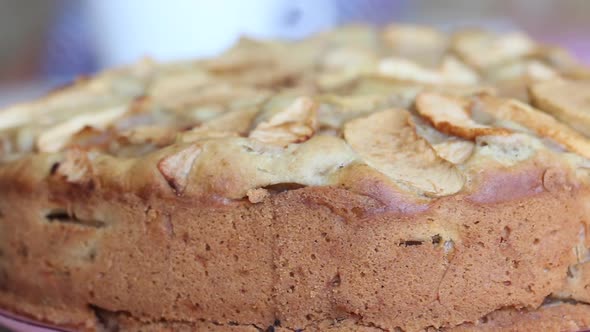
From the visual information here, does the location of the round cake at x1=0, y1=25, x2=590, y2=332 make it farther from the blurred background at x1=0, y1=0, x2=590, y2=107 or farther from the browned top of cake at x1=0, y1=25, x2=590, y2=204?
the blurred background at x1=0, y1=0, x2=590, y2=107

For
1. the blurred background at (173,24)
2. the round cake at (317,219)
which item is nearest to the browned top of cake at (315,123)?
the round cake at (317,219)

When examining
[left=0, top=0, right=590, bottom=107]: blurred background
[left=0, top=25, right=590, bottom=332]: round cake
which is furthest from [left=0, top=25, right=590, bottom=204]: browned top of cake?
[left=0, top=0, right=590, bottom=107]: blurred background

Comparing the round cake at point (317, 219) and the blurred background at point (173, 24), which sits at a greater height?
the round cake at point (317, 219)

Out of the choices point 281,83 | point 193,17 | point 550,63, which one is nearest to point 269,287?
point 281,83

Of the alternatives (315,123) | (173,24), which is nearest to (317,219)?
(315,123)

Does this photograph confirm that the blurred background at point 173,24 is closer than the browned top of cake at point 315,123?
No

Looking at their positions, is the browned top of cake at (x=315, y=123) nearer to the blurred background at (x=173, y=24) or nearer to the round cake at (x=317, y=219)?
the round cake at (x=317, y=219)
